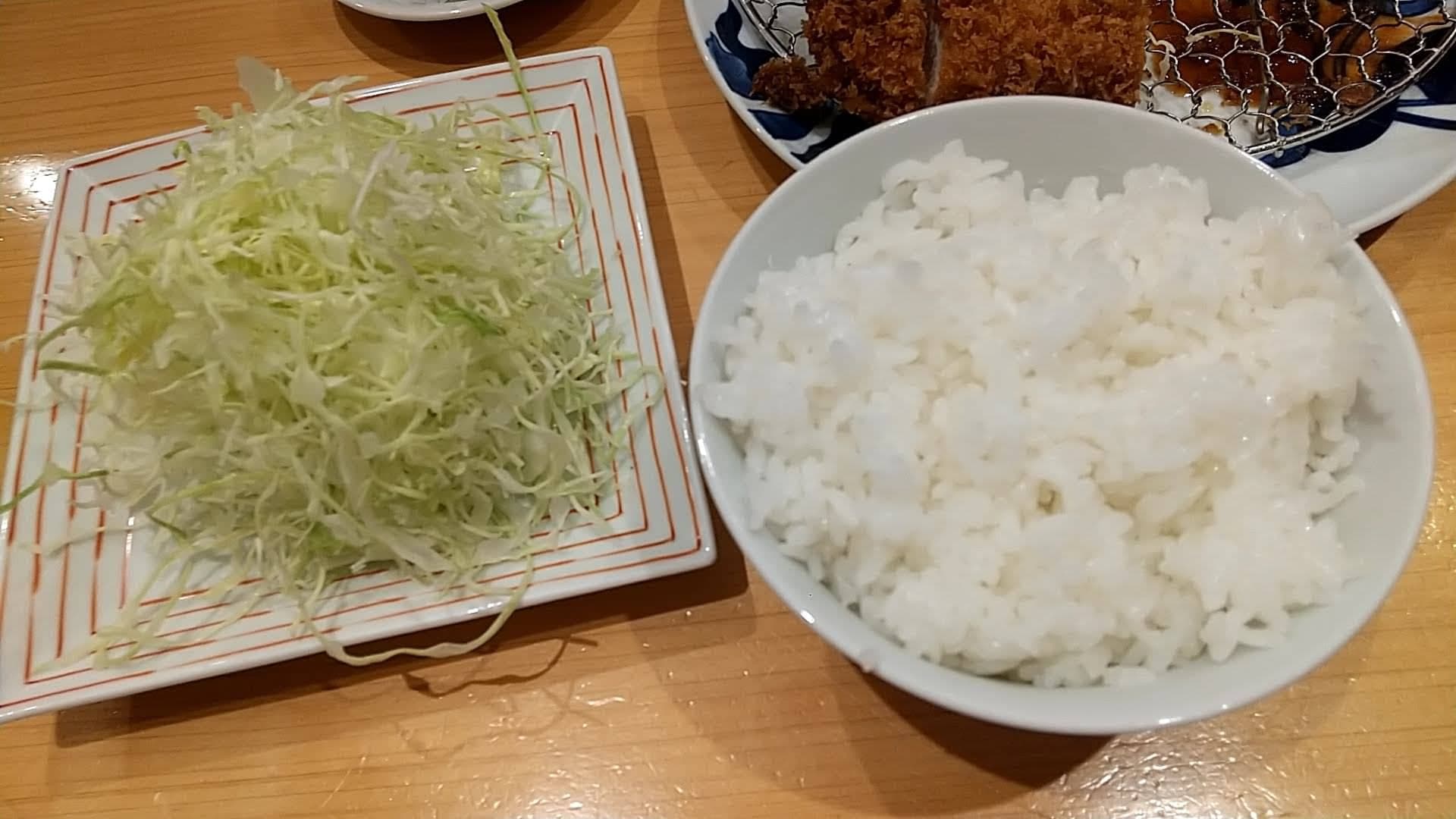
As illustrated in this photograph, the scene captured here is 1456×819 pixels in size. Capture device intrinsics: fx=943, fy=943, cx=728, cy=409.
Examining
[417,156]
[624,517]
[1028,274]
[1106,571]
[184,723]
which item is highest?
[417,156]

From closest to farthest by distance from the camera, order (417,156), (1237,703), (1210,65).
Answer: (1237,703) → (417,156) → (1210,65)

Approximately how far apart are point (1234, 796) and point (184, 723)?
4.84 ft

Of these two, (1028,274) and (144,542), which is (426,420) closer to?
(144,542)

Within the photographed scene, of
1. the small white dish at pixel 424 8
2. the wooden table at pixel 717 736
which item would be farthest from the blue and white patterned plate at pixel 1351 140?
the small white dish at pixel 424 8

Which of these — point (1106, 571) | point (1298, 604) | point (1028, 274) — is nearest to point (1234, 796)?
point (1298, 604)

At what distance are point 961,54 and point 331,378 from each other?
1126 mm

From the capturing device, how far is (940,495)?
42.0 inches

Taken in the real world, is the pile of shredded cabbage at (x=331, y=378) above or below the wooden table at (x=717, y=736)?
above

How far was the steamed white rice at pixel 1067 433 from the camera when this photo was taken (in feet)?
3.29

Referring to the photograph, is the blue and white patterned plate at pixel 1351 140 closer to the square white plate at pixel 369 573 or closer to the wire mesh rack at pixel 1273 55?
the wire mesh rack at pixel 1273 55

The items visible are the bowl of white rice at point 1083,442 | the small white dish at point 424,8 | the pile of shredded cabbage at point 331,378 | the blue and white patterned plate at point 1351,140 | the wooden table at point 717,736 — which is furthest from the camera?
the small white dish at point 424,8

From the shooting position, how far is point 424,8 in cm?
188

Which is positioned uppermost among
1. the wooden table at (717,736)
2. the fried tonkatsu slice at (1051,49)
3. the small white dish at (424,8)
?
the small white dish at (424,8)

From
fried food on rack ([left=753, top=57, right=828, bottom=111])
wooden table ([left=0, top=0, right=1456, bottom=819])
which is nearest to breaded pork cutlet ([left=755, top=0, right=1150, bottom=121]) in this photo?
fried food on rack ([left=753, top=57, right=828, bottom=111])
